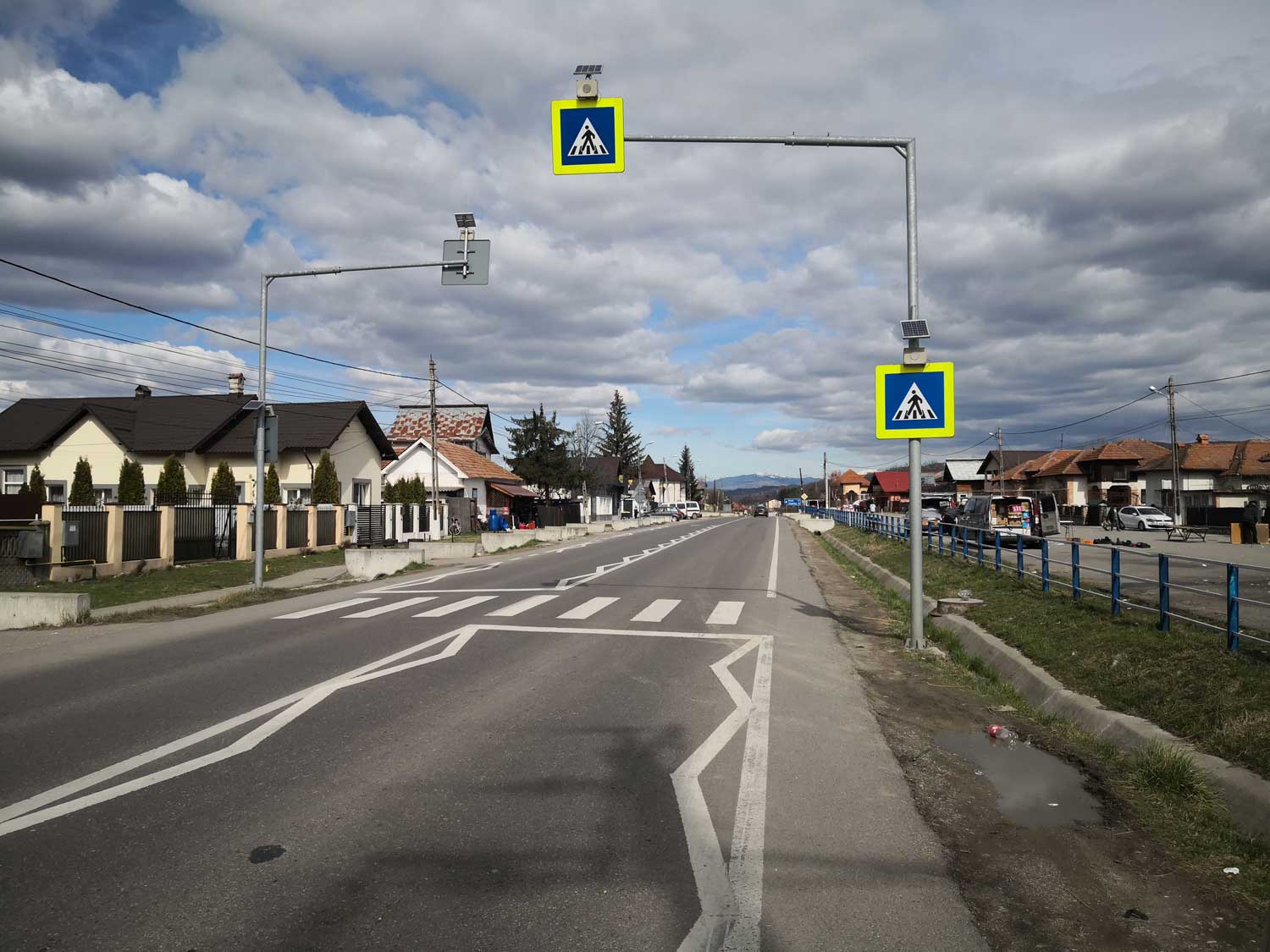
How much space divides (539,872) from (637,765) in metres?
1.76

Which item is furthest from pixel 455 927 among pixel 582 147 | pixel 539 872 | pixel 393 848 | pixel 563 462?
pixel 563 462

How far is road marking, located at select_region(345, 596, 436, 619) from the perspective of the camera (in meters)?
13.8

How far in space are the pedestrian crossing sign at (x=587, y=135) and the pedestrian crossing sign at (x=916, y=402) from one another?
4.44 m

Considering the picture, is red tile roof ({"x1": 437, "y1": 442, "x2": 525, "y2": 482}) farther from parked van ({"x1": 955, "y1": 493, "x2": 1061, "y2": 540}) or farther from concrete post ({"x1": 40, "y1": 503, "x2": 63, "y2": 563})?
concrete post ({"x1": 40, "y1": 503, "x2": 63, "y2": 563})

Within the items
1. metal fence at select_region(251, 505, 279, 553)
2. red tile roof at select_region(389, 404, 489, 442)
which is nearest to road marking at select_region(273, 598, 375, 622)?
metal fence at select_region(251, 505, 279, 553)

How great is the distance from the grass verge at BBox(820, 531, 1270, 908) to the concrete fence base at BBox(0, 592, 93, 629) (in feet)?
44.4

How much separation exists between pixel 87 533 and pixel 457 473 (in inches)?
1186

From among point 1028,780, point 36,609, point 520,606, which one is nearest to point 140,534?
point 36,609

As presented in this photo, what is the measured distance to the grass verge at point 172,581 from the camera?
18.1m

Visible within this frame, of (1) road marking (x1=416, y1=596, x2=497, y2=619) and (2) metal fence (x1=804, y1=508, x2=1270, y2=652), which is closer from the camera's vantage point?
(2) metal fence (x1=804, y1=508, x2=1270, y2=652)

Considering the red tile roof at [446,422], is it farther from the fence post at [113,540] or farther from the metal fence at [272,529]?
the fence post at [113,540]

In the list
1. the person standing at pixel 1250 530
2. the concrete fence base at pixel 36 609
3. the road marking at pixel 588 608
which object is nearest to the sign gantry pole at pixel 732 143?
the road marking at pixel 588 608

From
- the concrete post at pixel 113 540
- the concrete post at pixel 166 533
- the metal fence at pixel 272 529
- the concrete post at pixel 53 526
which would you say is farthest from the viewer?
the metal fence at pixel 272 529

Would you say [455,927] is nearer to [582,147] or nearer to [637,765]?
[637,765]
